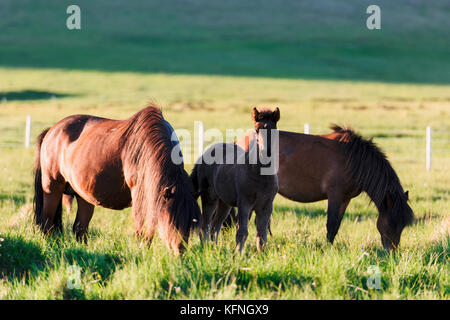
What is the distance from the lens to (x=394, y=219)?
21.9 ft

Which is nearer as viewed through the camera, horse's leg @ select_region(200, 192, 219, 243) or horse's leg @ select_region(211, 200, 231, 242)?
horse's leg @ select_region(200, 192, 219, 243)

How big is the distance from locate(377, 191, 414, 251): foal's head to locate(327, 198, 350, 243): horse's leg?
629 millimetres

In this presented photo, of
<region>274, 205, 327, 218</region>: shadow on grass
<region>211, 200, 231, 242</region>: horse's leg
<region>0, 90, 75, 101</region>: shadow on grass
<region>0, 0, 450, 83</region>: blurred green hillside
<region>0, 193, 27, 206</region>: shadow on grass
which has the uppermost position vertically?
<region>0, 0, 450, 83</region>: blurred green hillside

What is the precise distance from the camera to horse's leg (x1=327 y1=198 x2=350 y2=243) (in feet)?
23.8

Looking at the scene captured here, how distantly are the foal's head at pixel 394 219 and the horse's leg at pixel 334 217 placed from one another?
24.8 inches

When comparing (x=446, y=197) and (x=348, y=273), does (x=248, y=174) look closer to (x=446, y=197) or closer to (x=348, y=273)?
(x=348, y=273)

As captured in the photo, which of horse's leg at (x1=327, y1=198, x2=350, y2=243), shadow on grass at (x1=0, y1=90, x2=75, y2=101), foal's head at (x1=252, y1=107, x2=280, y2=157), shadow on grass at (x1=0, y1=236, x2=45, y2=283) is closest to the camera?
foal's head at (x1=252, y1=107, x2=280, y2=157)

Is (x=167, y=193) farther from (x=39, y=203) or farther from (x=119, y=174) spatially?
(x=39, y=203)

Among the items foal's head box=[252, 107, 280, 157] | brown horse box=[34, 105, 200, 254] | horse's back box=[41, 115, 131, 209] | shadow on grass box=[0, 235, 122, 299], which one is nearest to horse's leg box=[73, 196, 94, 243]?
brown horse box=[34, 105, 200, 254]

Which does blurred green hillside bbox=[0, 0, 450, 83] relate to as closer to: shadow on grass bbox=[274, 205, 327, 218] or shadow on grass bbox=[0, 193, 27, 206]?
shadow on grass bbox=[274, 205, 327, 218]

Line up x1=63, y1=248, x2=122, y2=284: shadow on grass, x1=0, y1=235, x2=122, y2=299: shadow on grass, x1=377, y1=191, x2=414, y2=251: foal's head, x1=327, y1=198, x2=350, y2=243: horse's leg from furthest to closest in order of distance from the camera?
x1=327, y1=198, x2=350, y2=243: horse's leg < x1=377, y1=191, x2=414, y2=251: foal's head < x1=0, y1=235, x2=122, y2=299: shadow on grass < x1=63, y1=248, x2=122, y2=284: shadow on grass

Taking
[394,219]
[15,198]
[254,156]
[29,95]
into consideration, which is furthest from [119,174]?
[29,95]

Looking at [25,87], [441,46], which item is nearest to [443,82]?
[441,46]
